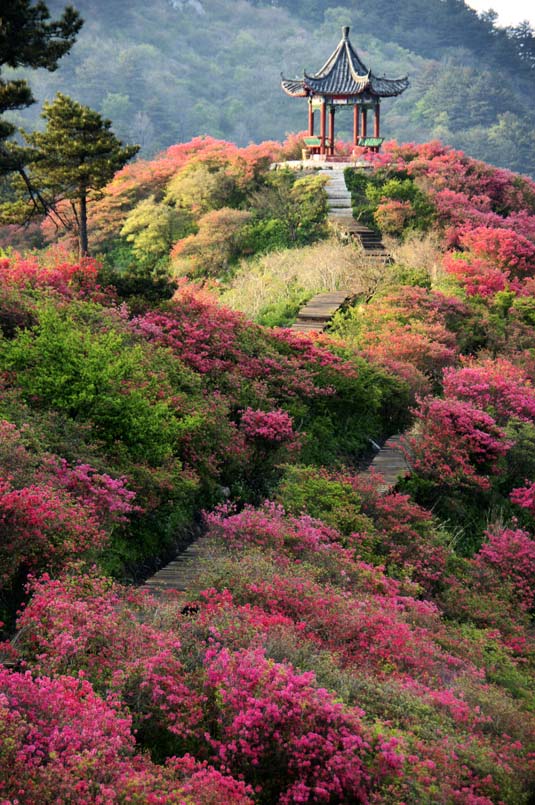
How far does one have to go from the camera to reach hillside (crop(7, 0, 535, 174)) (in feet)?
220

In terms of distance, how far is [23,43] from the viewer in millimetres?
12273

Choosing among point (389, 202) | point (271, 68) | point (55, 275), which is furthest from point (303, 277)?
point (271, 68)

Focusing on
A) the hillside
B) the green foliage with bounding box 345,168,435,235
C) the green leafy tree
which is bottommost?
the green foliage with bounding box 345,168,435,235

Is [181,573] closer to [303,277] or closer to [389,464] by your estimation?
[389,464]

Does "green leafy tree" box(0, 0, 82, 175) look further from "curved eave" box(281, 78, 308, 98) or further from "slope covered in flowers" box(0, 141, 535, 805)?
"curved eave" box(281, 78, 308, 98)

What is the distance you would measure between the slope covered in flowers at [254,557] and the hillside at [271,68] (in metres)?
48.0

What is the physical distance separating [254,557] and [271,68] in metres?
83.7

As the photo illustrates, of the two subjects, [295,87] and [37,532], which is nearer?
[37,532]

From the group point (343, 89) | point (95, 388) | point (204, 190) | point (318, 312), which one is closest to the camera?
point (95, 388)

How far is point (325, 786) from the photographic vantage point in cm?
393

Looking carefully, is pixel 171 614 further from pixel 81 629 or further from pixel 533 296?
pixel 533 296

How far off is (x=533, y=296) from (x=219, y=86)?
6639 cm

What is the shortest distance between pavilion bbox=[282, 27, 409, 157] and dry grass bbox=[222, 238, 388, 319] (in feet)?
32.3

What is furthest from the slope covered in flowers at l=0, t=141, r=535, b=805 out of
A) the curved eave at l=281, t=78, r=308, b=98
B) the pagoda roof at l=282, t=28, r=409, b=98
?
the curved eave at l=281, t=78, r=308, b=98
